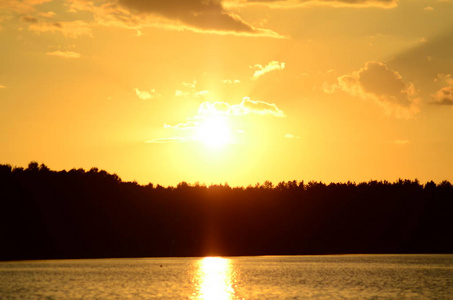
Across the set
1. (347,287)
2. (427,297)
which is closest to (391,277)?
(347,287)

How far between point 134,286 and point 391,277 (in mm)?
36869

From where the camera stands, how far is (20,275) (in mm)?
111938

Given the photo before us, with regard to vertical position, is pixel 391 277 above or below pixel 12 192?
below

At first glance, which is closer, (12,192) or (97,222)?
(12,192)

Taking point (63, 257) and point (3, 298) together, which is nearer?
point (3, 298)

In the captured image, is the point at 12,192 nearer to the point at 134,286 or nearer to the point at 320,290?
the point at 134,286

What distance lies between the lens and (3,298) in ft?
251

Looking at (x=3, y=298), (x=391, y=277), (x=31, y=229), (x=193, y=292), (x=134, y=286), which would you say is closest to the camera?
(x=3, y=298)

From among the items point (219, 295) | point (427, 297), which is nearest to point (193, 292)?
point (219, 295)

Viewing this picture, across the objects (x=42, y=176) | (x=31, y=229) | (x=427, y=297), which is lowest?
(x=427, y=297)

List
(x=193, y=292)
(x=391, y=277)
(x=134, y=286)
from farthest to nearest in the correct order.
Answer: (x=391, y=277)
(x=134, y=286)
(x=193, y=292)

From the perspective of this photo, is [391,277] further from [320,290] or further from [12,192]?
[12,192]

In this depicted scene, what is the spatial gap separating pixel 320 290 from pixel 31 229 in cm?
11324

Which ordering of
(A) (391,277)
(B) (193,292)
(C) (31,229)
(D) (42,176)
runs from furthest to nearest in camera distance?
(D) (42,176) → (C) (31,229) → (A) (391,277) → (B) (193,292)
